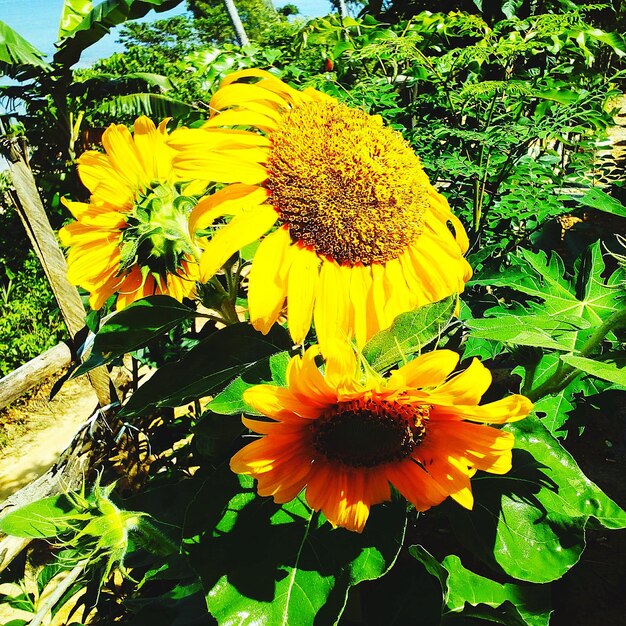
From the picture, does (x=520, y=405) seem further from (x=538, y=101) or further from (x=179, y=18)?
(x=179, y=18)

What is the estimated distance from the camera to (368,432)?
0.77 metres

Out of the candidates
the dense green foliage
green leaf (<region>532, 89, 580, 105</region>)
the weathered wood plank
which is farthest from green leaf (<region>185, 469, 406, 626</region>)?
the weathered wood plank

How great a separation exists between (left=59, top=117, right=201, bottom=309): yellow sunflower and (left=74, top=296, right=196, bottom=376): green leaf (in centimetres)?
4

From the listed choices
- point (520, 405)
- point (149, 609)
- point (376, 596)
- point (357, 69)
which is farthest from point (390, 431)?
point (357, 69)

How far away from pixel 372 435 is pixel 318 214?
31cm

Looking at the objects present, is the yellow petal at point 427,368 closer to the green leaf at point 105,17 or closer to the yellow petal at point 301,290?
the yellow petal at point 301,290

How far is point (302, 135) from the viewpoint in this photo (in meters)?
0.83

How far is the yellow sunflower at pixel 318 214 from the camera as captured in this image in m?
0.77

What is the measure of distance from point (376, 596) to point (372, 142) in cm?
90

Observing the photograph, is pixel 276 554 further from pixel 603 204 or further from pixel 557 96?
pixel 557 96

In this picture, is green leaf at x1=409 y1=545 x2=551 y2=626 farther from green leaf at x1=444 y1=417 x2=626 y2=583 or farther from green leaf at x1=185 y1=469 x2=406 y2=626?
green leaf at x1=185 y1=469 x2=406 y2=626

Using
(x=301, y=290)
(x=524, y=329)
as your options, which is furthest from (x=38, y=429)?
(x=524, y=329)

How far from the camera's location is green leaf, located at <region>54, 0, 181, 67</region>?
143 inches

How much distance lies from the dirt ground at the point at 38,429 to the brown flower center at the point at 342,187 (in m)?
3.71
